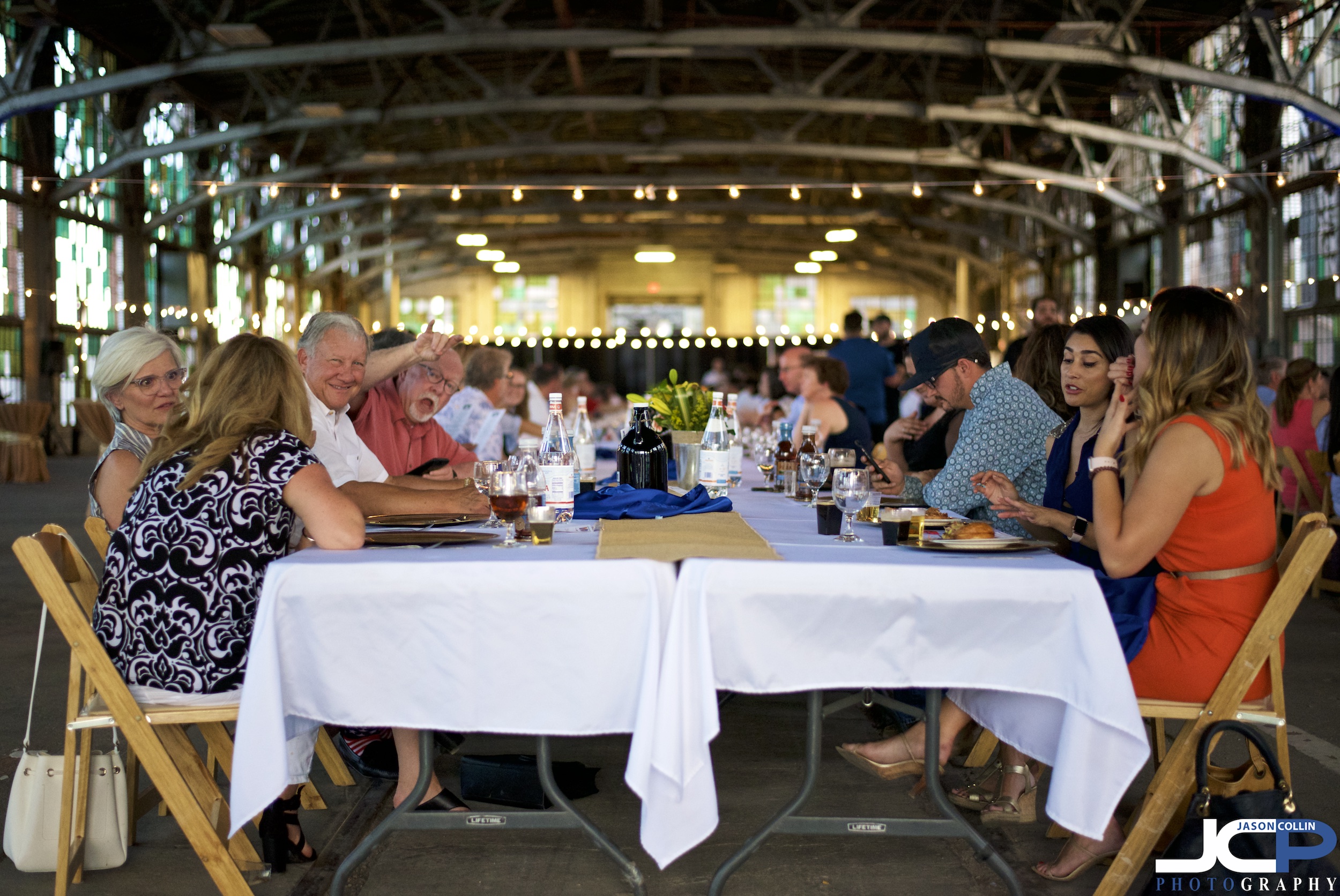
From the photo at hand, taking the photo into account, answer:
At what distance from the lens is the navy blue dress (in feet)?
7.34

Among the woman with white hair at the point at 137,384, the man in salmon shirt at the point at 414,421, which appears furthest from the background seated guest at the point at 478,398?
the woman with white hair at the point at 137,384

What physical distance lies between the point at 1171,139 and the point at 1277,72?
1.96 meters

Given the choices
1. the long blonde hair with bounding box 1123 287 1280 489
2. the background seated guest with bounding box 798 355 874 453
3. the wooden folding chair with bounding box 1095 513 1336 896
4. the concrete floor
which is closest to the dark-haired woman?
the background seated guest with bounding box 798 355 874 453

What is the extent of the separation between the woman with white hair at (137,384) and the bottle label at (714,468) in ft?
4.61

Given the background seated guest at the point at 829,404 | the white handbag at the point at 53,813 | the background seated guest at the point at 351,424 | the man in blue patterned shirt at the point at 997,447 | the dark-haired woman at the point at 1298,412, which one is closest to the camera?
the white handbag at the point at 53,813

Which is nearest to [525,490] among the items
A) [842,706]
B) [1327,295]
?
[842,706]

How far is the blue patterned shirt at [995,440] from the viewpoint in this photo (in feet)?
9.48

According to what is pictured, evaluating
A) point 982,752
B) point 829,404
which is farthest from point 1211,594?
point 829,404

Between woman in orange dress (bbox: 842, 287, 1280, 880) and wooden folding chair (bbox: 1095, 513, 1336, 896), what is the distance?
0.05 m

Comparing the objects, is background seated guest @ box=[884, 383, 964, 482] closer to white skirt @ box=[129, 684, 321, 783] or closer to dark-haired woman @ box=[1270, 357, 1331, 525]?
white skirt @ box=[129, 684, 321, 783]

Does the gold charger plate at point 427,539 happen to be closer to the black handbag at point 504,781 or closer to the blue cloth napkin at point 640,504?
the blue cloth napkin at point 640,504

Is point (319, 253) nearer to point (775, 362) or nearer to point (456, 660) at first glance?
point (775, 362)

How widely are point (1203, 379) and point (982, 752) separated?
1.27 meters

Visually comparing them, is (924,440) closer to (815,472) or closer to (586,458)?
(586,458)
